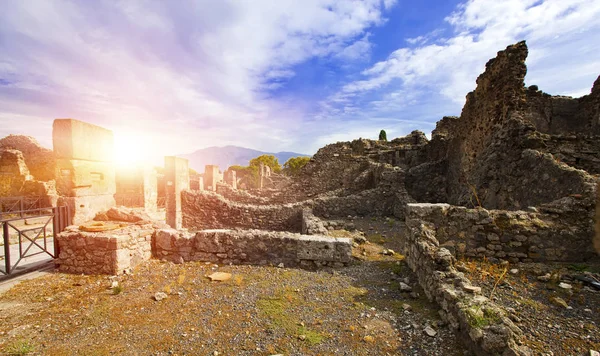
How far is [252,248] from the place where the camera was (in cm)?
644

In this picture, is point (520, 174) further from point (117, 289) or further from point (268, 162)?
point (268, 162)

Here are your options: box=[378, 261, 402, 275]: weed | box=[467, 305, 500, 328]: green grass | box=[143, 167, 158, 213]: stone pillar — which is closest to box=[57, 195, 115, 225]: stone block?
box=[378, 261, 402, 275]: weed

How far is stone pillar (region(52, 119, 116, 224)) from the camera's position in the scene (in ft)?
21.5

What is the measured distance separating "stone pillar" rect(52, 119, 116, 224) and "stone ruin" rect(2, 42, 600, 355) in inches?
2.4

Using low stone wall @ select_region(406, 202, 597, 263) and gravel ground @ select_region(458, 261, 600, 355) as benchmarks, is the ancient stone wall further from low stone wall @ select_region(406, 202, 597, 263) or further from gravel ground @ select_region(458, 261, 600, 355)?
gravel ground @ select_region(458, 261, 600, 355)

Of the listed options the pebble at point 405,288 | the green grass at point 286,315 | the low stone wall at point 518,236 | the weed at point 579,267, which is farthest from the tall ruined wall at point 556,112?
the green grass at point 286,315

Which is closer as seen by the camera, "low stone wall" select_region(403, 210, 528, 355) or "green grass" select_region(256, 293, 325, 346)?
"low stone wall" select_region(403, 210, 528, 355)

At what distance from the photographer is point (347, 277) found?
5613 mm

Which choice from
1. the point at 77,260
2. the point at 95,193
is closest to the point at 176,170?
the point at 95,193

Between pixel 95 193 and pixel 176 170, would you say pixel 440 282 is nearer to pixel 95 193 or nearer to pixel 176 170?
pixel 95 193

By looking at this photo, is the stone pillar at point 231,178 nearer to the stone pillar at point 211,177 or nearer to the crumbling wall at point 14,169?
the stone pillar at point 211,177

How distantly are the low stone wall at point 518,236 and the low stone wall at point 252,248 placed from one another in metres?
2.72

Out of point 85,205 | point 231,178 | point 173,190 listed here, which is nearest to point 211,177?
point 173,190

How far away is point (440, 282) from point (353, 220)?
825 centimetres
